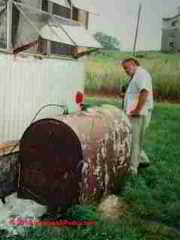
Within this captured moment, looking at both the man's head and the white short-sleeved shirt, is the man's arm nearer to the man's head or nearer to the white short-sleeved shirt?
the white short-sleeved shirt

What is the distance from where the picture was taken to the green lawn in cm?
493

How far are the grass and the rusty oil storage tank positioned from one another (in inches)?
243

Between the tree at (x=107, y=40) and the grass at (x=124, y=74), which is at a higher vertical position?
the tree at (x=107, y=40)

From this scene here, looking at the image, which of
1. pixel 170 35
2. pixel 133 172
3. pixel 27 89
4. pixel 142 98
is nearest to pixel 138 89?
pixel 142 98

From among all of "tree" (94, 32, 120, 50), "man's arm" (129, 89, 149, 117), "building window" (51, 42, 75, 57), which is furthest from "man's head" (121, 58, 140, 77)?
"tree" (94, 32, 120, 50)

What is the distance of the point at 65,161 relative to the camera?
5.48 meters

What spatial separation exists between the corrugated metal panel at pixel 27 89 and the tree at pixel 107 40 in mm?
3751

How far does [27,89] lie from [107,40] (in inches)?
217

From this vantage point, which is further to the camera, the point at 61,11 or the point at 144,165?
the point at 61,11

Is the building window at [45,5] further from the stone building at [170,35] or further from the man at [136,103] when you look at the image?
the stone building at [170,35]

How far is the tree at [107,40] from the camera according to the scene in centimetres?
1145

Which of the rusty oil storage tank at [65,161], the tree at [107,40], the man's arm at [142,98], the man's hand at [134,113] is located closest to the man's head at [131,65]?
the man's arm at [142,98]

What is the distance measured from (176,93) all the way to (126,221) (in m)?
7.08

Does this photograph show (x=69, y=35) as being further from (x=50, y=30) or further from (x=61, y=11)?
(x=61, y=11)
